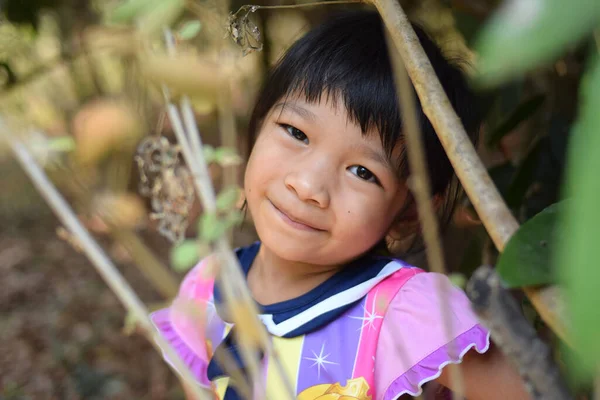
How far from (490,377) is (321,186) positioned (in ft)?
0.99

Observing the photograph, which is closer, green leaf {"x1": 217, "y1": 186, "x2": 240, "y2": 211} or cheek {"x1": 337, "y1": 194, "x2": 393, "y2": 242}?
green leaf {"x1": 217, "y1": 186, "x2": 240, "y2": 211}

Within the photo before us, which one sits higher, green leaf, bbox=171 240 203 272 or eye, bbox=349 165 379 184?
green leaf, bbox=171 240 203 272

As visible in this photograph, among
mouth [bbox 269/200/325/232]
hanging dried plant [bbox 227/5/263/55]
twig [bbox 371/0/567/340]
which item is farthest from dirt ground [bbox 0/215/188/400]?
twig [bbox 371/0/567/340]

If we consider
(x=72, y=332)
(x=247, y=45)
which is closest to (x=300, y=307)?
(x=247, y=45)

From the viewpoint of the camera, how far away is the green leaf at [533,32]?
0.26 metres

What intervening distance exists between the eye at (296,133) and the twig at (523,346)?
19.0 inches

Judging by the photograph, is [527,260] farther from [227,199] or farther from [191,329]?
[191,329]

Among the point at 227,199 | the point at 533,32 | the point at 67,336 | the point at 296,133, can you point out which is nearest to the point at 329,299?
the point at 296,133

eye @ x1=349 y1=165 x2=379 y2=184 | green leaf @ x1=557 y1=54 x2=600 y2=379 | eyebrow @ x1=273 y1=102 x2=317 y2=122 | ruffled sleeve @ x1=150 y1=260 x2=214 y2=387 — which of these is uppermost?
green leaf @ x1=557 y1=54 x2=600 y2=379

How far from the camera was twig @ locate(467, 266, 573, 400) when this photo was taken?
15.8 inches

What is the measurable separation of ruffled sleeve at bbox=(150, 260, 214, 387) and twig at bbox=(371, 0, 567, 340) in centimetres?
59

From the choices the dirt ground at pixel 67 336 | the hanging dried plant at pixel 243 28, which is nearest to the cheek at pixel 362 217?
the hanging dried plant at pixel 243 28

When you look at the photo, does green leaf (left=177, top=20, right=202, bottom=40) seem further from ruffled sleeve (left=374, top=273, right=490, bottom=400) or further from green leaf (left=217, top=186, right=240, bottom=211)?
ruffled sleeve (left=374, top=273, right=490, bottom=400)

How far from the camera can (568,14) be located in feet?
0.87
